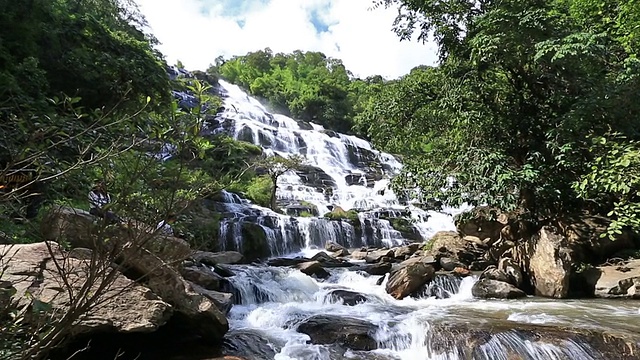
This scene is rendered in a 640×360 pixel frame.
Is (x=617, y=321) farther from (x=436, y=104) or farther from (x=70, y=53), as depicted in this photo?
(x=70, y=53)

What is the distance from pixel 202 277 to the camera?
7543mm

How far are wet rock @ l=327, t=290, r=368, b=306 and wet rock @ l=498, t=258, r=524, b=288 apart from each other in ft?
10.3

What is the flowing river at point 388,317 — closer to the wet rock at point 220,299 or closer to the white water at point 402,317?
the white water at point 402,317

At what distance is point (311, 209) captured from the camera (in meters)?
19.2

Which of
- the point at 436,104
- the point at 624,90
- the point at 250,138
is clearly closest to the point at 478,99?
the point at 436,104

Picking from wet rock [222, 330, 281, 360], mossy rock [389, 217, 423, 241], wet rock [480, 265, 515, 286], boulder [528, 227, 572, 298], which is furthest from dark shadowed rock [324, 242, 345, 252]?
wet rock [222, 330, 281, 360]

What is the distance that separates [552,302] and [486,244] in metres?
4.48

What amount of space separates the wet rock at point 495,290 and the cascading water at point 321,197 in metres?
5.86

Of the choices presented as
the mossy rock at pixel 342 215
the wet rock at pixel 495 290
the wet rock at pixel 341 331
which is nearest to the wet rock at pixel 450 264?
the wet rock at pixel 495 290

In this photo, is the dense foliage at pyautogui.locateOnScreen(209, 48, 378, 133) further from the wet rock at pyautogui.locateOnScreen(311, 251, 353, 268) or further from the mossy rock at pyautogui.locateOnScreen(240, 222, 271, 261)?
the wet rock at pyautogui.locateOnScreen(311, 251, 353, 268)

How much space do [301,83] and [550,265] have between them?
38.1m

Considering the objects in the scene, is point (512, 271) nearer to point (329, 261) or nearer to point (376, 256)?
point (376, 256)

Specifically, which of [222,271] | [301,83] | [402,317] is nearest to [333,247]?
[222,271]

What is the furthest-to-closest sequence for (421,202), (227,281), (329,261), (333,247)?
(333,247) → (329,261) → (421,202) → (227,281)
